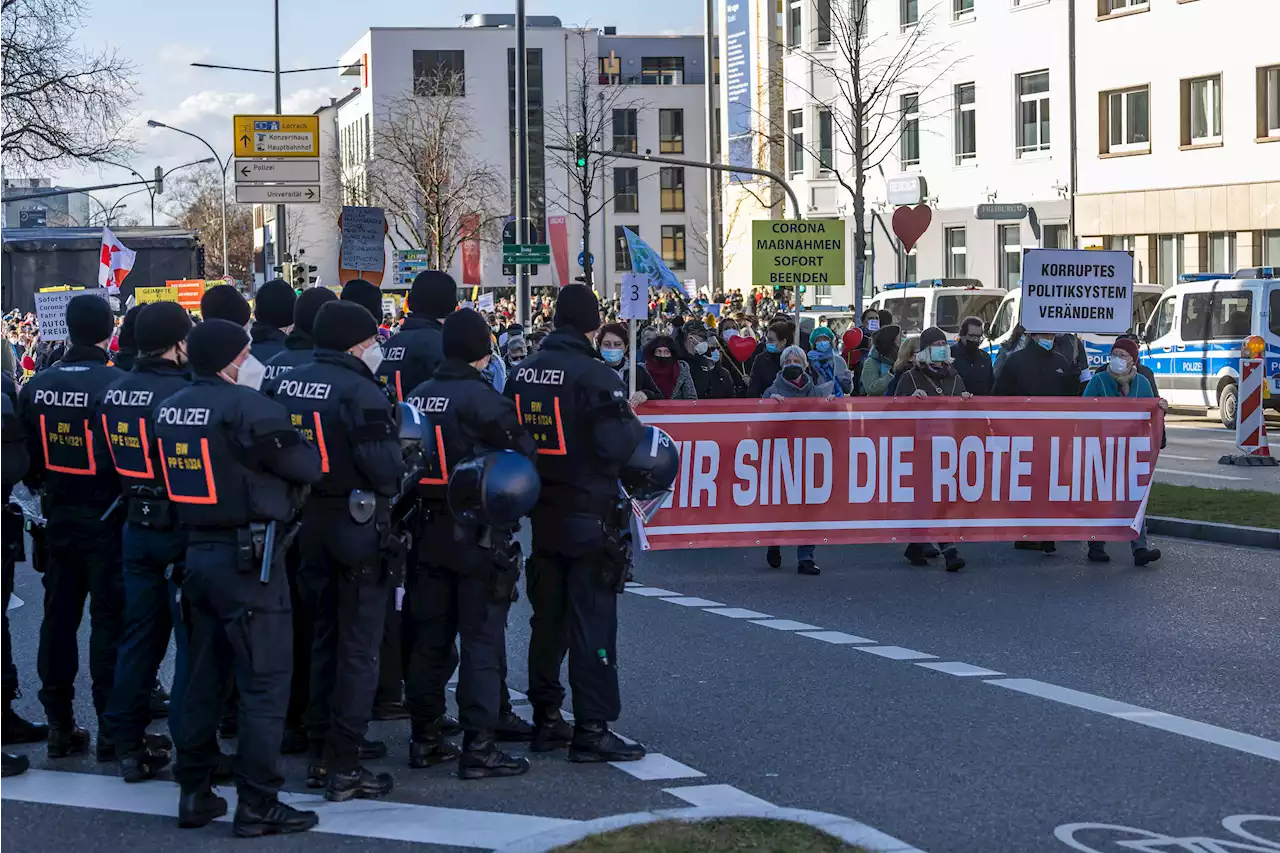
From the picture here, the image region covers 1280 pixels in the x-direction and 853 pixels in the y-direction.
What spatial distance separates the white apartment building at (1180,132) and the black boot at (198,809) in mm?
33522

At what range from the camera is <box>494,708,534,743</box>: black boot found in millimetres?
8523

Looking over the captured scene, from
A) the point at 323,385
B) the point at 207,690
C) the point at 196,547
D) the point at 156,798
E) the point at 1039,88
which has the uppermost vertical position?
the point at 1039,88

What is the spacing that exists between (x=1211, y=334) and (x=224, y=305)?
2180cm

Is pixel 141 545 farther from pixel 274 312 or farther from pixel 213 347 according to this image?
pixel 274 312

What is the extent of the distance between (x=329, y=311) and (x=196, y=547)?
1.12 m

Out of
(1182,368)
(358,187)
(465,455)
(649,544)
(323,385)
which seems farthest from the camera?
(358,187)

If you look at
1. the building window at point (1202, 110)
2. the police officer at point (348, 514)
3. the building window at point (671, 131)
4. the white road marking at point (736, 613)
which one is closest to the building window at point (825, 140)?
the building window at point (1202, 110)

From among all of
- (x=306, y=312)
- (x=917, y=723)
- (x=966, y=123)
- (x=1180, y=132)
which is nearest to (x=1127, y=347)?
(x=917, y=723)

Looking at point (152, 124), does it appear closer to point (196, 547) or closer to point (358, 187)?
point (358, 187)

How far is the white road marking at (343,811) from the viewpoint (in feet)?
22.3

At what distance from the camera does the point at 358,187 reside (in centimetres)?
8281

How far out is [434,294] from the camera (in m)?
9.57

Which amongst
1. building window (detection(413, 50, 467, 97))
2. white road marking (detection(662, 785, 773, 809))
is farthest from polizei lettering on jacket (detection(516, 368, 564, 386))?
building window (detection(413, 50, 467, 97))

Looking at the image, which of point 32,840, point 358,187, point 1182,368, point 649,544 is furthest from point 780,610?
point 358,187
